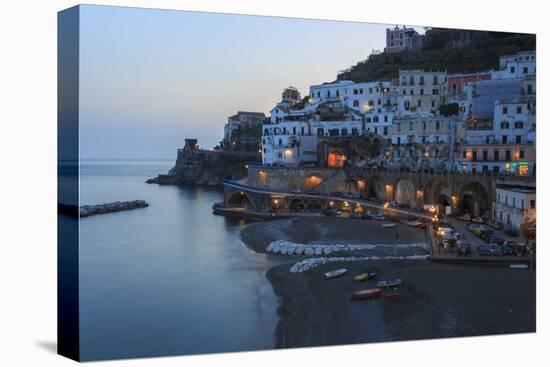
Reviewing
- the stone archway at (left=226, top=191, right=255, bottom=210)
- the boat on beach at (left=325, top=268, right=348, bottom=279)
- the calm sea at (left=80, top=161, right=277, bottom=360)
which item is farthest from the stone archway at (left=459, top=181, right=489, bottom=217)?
the stone archway at (left=226, top=191, right=255, bottom=210)

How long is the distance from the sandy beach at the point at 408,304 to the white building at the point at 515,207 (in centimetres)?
105

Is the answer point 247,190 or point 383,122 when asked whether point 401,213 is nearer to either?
point 383,122

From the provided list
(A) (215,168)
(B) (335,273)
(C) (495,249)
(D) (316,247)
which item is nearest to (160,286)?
(B) (335,273)

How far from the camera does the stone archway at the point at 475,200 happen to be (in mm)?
14081

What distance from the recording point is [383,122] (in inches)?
695

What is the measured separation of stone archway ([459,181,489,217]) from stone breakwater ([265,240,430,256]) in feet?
6.80

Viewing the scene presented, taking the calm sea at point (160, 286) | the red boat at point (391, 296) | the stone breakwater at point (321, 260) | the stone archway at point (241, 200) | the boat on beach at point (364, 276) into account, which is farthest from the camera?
the stone archway at point (241, 200)

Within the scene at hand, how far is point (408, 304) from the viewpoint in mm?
10484

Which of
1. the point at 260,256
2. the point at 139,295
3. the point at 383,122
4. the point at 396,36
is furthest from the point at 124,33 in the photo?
the point at 396,36

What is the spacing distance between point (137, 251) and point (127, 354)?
4.51 meters

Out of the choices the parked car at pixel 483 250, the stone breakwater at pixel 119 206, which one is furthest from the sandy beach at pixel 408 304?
the stone breakwater at pixel 119 206

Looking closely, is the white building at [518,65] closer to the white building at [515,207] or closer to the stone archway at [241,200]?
the white building at [515,207]

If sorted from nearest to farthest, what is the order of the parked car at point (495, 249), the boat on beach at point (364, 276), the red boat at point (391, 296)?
the red boat at point (391, 296), the parked car at point (495, 249), the boat on beach at point (364, 276)

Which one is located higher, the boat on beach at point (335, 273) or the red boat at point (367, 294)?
the boat on beach at point (335, 273)
